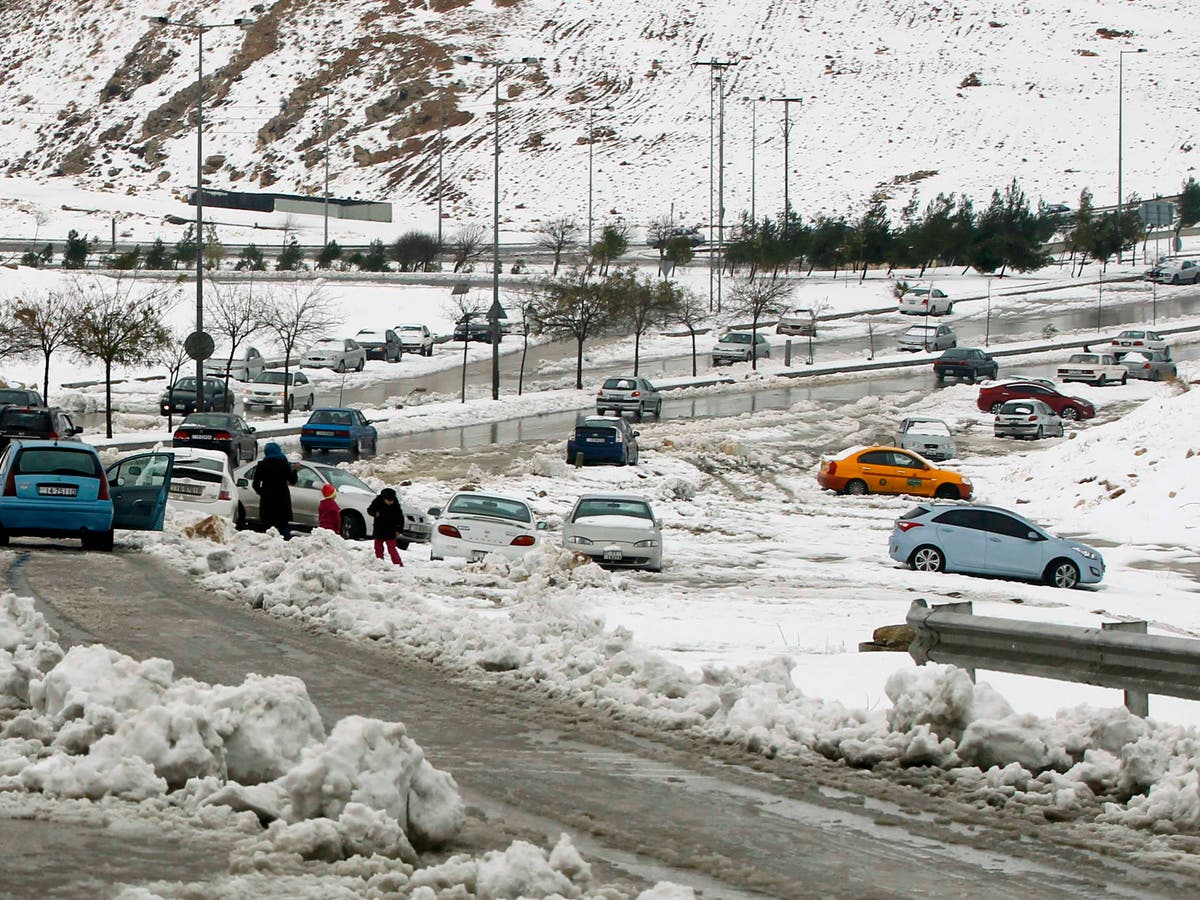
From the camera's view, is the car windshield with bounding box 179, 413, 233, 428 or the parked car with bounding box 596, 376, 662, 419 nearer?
the car windshield with bounding box 179, 413, 233, 428

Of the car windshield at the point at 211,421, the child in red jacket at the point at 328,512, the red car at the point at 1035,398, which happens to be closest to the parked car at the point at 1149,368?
the red car at the point at 1035,398

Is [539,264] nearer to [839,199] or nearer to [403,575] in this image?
[839,199]

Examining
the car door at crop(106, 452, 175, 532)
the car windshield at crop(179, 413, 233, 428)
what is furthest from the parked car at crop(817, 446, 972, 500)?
the car door at crop(106, 452, 175, 532)

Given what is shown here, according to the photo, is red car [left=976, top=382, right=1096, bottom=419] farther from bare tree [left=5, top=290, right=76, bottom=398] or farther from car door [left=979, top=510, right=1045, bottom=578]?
car door [left=979, top=510, right=1045, bottom=578]

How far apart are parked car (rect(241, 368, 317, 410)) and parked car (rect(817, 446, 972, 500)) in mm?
22317

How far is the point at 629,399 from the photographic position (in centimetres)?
5809

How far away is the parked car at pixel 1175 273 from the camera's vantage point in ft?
332

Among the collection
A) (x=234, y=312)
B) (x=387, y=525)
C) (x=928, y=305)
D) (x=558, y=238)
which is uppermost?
(x=558, y=238)

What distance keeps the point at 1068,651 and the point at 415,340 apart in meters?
68.0

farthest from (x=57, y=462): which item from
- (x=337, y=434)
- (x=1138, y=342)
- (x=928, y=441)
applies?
(x=1138, y=342)

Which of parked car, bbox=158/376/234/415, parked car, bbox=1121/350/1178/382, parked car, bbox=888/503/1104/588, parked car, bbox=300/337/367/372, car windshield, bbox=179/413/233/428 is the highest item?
parked car, bbox=300/337/367/372

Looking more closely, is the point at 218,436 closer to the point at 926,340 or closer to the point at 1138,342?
the point at 926,340

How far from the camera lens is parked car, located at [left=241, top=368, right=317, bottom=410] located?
59.0 metres

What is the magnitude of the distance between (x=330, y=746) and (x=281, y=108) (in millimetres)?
195110
